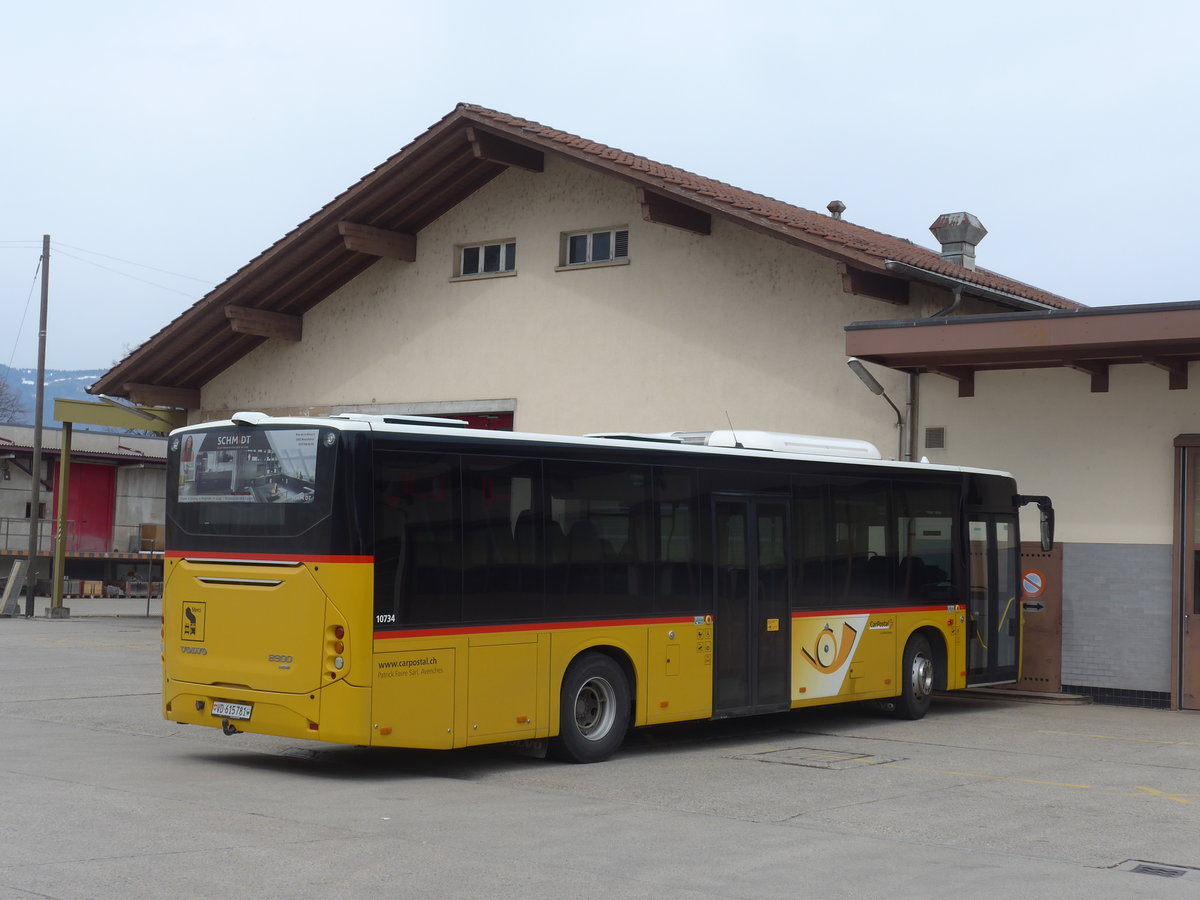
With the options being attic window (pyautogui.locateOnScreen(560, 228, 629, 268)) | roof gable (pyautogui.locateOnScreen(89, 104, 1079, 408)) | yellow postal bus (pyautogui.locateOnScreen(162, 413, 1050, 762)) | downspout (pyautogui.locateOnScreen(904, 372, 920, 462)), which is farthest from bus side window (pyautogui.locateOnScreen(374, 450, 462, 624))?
attic window (pyautogui.locateOnScreen(560, 228, 629, 268))

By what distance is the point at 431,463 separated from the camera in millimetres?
11031

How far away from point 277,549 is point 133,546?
3726 centimetres

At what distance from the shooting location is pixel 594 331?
22297mm

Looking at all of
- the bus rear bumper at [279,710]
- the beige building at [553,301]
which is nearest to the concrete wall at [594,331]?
the beige building at [553,301]

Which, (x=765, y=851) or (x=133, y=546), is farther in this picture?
(x=133, y=546)

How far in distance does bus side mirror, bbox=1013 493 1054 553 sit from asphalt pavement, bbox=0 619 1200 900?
7.36 feet

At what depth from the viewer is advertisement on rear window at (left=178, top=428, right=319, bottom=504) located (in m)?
10.8

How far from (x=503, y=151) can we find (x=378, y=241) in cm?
281

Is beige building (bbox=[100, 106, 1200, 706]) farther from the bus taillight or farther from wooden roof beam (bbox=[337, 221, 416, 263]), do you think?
the bus taillight

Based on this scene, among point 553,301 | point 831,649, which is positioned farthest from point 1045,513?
point 553,301

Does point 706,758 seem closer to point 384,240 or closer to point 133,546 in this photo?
point 384,240

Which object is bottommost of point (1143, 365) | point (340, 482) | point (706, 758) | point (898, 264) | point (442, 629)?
point (706, 758)

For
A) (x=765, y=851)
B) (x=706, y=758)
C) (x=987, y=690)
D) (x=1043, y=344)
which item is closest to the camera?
(x=765, y=851)

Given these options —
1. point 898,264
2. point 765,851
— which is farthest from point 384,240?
point 765,851
